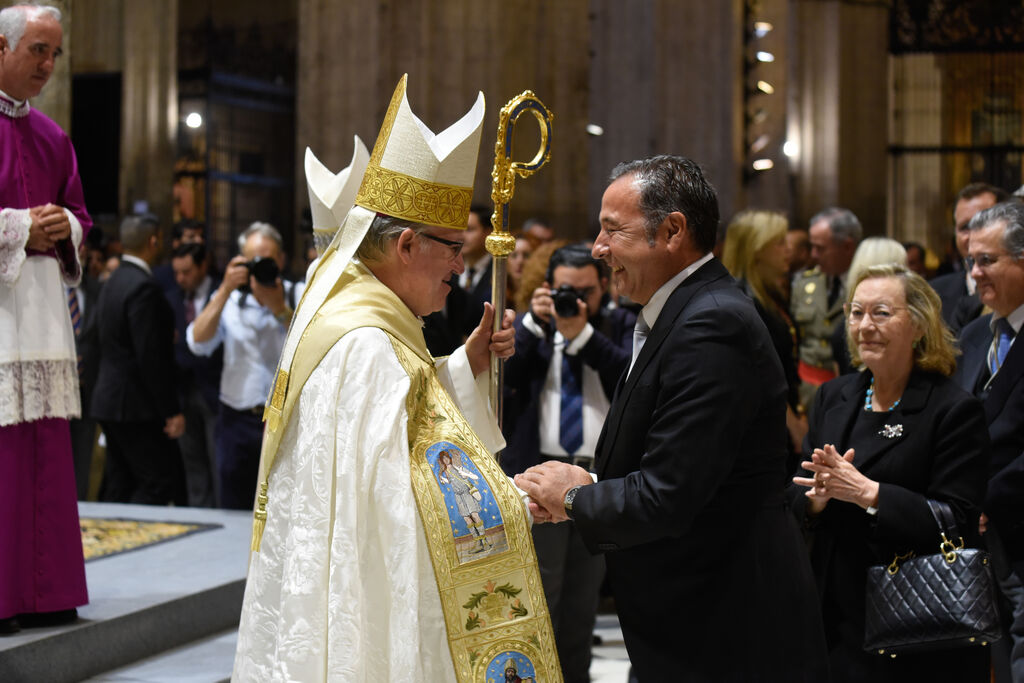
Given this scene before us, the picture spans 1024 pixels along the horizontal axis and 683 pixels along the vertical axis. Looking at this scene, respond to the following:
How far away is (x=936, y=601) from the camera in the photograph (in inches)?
135

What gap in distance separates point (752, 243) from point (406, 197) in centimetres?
308

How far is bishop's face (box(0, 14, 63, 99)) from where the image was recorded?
4109 mm

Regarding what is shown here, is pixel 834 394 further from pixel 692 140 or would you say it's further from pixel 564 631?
pixel 692 140

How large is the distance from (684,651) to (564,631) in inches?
96.4

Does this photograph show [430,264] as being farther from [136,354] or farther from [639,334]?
[136,354]

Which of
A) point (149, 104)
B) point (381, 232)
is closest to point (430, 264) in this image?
point (381, 232)

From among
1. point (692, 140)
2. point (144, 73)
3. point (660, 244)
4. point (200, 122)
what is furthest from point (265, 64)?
point (660, 244)

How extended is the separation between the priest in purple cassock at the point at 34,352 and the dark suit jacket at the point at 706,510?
7.34 ft

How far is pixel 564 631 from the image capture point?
517 centimetres

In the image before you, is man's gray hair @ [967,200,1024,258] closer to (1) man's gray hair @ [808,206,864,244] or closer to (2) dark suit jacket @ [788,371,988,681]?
(2) dark suit jacket @ [788,371,988,681]

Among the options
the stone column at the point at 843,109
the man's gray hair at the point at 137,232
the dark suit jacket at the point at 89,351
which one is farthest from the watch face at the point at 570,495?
the stone column at the point at 843,109

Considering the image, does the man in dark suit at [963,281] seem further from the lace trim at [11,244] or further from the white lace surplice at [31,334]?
the lace trim at [11,244]

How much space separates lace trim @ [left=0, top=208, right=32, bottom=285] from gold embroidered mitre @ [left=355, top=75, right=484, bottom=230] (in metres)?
1.63

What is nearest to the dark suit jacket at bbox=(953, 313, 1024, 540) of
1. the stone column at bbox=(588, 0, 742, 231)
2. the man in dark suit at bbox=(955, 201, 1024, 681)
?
the man in dark suit at bbox=(955, 201, 1024, 681)
